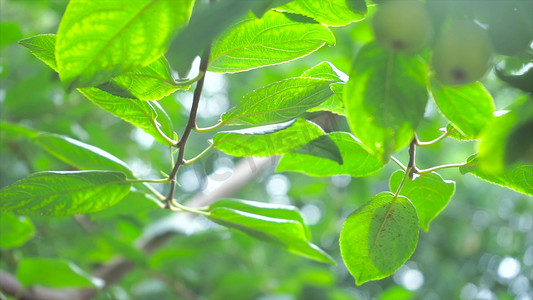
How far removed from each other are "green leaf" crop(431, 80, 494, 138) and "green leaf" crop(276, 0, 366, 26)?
78 millimetres

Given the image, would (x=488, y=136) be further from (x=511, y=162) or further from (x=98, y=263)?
(x=98, y=263)

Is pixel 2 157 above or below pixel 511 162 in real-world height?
below

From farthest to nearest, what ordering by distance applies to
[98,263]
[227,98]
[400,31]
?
[227,98]
[98,263]
[400,31]

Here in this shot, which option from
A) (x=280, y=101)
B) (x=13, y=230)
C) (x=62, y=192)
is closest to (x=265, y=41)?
(x=280, y=101)

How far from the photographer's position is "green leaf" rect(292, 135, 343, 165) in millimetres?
426

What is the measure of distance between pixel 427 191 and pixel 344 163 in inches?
3.2

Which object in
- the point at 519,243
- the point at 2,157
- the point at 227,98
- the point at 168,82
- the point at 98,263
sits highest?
the point at 168,82

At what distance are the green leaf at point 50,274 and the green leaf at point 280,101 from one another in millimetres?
569

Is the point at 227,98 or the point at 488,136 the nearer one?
the point at 488,136

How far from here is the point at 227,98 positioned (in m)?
2.05

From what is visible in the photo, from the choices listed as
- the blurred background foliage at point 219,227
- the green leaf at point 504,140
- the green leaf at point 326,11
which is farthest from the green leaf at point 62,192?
the green leaf at point 504,140

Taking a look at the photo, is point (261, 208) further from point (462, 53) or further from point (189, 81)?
point (462, 53)

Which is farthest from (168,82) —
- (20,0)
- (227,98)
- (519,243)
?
(519,243)

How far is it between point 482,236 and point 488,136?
2.57 metres
